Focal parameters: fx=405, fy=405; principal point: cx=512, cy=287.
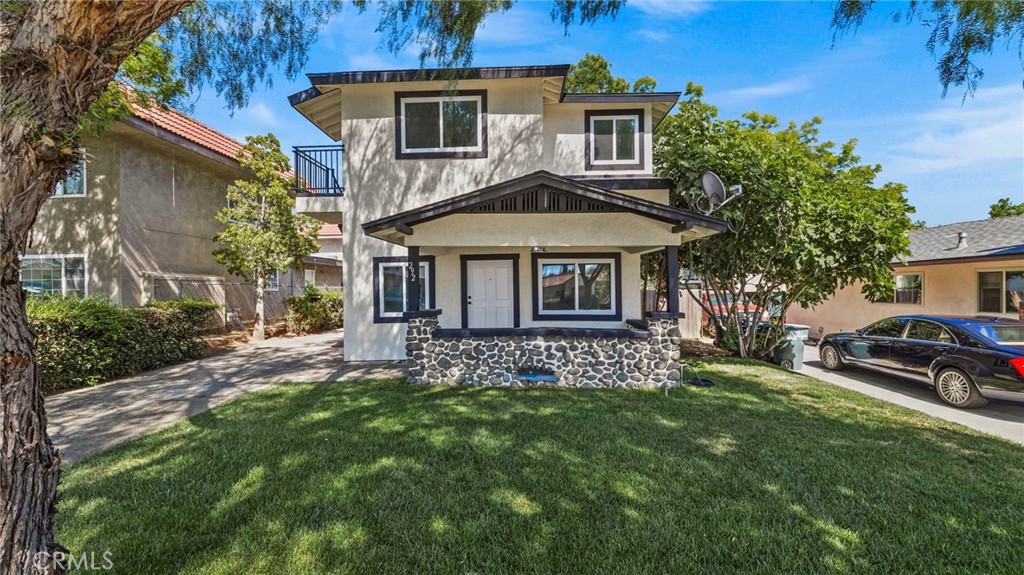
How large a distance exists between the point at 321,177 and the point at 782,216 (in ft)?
36.4

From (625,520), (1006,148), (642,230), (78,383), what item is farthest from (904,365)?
(78,383)

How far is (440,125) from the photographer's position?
991cm

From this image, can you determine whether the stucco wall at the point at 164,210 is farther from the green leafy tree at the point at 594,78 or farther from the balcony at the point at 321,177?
the green leafy tree at the point at 594,78

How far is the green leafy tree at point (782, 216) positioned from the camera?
9086mm

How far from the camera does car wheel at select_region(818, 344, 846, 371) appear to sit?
9.58 metres

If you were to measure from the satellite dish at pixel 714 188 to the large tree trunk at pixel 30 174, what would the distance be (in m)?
8.77

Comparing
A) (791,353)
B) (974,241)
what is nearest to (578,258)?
(791,353)

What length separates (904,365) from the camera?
7.84 m

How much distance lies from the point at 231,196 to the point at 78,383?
7.05m

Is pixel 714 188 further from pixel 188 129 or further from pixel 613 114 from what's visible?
pixel 188 129

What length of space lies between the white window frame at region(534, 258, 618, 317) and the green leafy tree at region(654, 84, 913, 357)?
2.39m

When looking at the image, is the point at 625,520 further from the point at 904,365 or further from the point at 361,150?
the point at 361,150

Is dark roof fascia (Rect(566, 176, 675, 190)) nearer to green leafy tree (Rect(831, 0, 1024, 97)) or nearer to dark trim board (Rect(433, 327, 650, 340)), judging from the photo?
dark trim board (Rect(433, 327, 650, 340))

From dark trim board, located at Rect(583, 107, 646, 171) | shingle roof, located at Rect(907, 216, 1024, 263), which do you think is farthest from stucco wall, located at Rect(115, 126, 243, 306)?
shingle roof, located at Rect(907, 216, 1024, 263)
